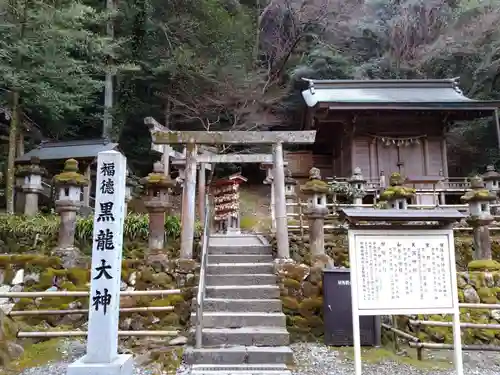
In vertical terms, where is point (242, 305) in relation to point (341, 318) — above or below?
above

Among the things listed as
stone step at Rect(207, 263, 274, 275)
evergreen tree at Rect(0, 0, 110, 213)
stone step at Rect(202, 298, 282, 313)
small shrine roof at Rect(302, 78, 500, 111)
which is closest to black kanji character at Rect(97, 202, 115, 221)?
stone step at Rect(202, 298, 282, 313)

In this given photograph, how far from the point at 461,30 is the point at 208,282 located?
66.1 feet

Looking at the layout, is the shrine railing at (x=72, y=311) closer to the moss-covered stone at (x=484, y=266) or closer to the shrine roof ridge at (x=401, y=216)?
the shrine roof ridge at (x=401, y=216)

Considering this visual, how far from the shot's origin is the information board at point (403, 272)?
4527 millimetres

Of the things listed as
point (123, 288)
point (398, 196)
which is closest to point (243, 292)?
point (123, 288)

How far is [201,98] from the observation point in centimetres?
1750

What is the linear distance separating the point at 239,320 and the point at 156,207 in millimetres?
2771

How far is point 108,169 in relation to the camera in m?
4.77

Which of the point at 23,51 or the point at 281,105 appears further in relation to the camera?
the point at 281,105

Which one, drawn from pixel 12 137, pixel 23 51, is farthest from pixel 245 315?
pixel 23 51

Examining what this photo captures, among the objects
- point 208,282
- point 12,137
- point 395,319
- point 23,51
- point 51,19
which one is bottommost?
point 395,319

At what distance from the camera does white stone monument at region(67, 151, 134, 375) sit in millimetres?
4156

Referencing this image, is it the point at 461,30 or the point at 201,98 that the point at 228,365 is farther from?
the point at 461,30

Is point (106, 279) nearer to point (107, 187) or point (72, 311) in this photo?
point (107, 187)
